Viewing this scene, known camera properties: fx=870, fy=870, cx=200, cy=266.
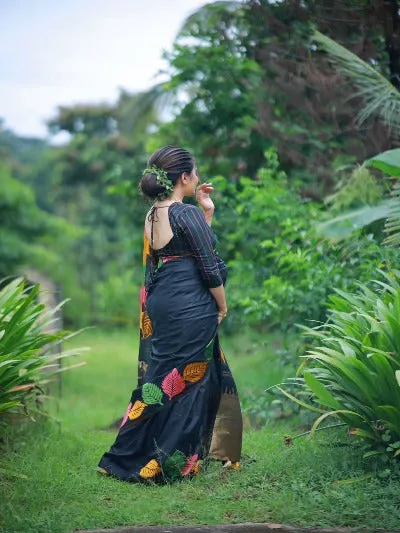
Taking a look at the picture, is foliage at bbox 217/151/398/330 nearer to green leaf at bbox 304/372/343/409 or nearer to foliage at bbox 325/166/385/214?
foliage at bbox 325/166/385/214

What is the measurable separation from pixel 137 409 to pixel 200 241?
1.12 metres

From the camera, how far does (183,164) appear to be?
5.48m

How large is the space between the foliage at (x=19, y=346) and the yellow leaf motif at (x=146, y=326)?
70cm

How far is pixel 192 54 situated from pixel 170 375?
6470mm

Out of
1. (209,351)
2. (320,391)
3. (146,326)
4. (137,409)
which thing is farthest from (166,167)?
(320,391)

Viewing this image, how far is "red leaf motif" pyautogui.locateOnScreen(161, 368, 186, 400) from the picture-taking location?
5371mm

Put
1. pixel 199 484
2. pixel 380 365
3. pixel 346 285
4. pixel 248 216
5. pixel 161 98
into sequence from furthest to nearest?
pixel 161 98, pixel 248 216, pixel 346 285, pixel 199 484, pixel 380 365

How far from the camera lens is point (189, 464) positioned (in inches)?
211

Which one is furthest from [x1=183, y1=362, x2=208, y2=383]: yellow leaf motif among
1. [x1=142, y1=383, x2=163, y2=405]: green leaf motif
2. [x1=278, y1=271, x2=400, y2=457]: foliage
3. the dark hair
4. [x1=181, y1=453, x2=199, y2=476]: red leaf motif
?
the dark hair

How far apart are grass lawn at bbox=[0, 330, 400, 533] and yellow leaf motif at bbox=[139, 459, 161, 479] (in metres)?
0.09

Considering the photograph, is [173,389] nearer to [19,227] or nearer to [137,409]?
[137,409]

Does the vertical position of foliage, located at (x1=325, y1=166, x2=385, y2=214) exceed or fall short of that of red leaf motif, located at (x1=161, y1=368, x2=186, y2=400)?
it exceeds it

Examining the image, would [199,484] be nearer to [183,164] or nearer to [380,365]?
[380,365]

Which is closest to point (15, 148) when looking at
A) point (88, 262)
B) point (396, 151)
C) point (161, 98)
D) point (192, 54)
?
point (88, 262)
